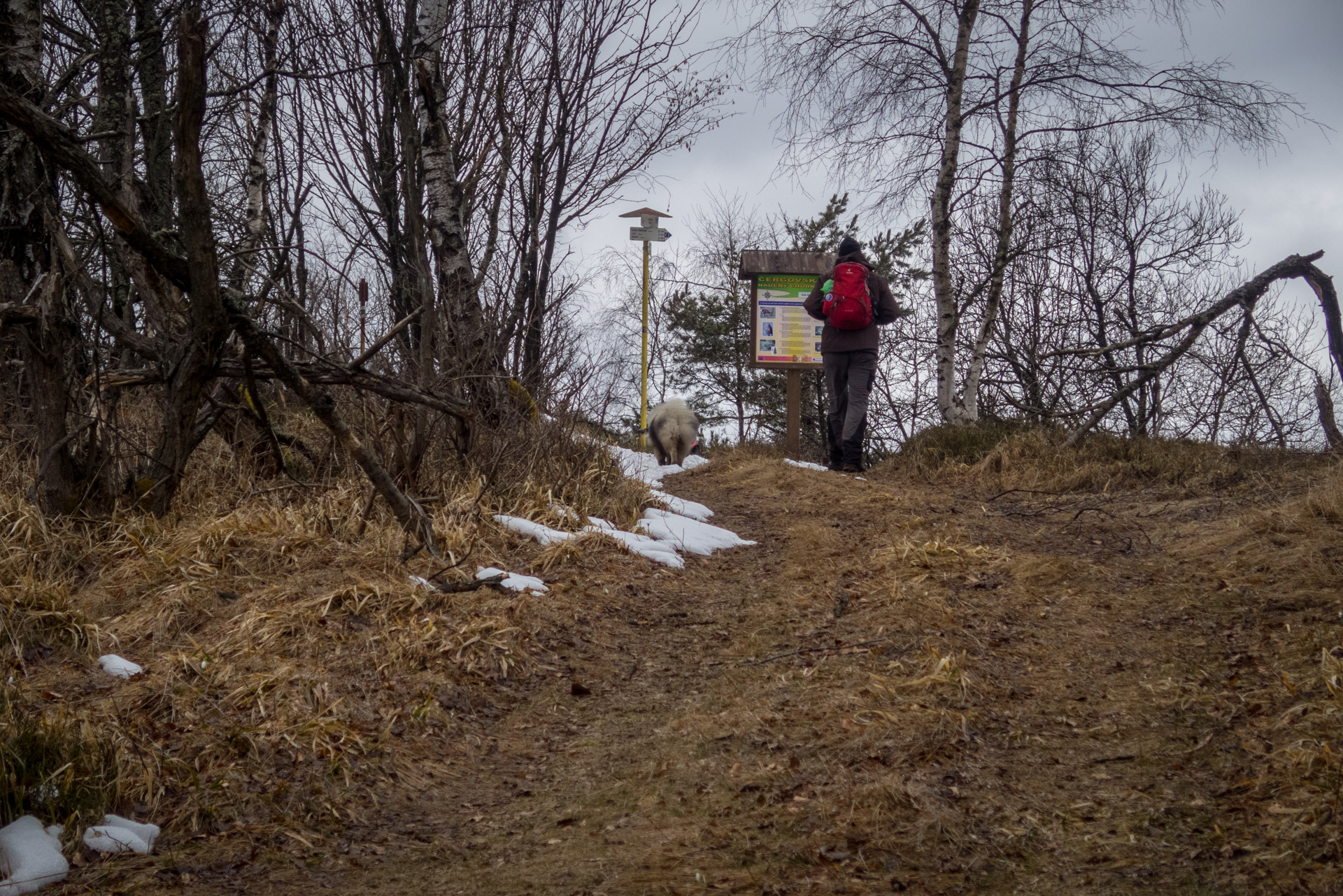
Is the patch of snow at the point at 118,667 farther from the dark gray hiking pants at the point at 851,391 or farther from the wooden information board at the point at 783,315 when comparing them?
the wooden information board at the point at 783,315

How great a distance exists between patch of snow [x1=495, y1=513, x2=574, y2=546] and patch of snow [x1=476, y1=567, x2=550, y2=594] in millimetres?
560

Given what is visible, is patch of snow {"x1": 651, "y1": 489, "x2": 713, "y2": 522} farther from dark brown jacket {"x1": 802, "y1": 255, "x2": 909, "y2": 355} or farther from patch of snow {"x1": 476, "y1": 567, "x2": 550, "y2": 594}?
dark brown jacket {"x1": 802, "y1": 255, "x2": 909, "y2": 355}

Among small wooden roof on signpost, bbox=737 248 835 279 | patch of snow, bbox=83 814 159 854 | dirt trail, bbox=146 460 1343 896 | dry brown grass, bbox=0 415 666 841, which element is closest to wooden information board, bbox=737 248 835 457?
small wooden roof on signpost, bbox=737 248 835 279

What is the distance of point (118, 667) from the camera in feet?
11.0

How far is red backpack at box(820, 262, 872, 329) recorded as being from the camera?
350 inches

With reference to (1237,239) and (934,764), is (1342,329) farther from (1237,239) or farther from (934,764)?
(1237,239)

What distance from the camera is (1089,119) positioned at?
411 inches

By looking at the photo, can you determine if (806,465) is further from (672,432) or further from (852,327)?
(672,432)

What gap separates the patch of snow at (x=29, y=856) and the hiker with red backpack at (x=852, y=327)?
7765mm

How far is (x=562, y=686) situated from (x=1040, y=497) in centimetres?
465

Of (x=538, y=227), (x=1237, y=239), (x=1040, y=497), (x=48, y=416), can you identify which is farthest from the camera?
(x=1237, y=239)

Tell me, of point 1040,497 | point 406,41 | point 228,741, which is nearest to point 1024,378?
point 1040,497

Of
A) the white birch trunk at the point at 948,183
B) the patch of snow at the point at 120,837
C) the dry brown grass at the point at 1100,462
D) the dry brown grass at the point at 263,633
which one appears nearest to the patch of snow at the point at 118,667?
the dry brown grass at the point at 263,633

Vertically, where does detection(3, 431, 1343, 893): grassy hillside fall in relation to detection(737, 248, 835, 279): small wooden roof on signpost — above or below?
below
